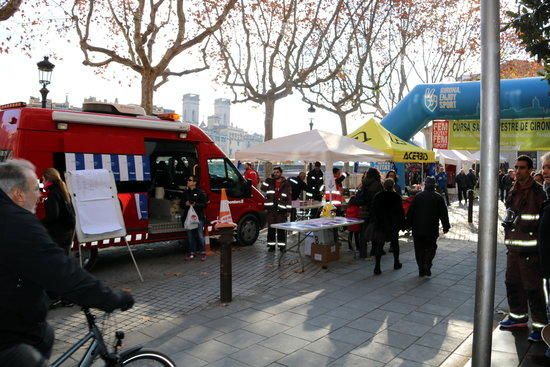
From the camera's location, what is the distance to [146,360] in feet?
10.1

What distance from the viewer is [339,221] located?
898cm

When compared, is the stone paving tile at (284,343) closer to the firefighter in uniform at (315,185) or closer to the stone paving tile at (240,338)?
the stone paving tile at (240,338)

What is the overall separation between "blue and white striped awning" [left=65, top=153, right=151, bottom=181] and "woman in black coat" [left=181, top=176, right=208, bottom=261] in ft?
2.76

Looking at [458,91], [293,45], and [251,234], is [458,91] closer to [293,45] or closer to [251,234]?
[251,234]

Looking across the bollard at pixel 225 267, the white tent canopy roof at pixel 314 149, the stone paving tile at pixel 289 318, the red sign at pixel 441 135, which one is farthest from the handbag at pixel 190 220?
the red sign at pixel 441 135

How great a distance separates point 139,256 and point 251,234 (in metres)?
2.56

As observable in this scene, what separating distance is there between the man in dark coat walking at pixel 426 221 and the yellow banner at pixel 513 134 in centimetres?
411

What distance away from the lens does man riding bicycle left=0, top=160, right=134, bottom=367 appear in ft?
7.27

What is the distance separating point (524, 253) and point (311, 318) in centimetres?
250

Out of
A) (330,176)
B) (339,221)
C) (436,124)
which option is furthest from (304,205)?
(436,124)

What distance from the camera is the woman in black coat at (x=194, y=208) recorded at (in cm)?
905

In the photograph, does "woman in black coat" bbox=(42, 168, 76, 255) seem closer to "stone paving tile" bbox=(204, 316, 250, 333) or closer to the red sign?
"stone paving tile" bbox=(204, 316, 250, 333)

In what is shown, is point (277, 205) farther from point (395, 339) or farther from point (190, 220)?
point (395, 339)

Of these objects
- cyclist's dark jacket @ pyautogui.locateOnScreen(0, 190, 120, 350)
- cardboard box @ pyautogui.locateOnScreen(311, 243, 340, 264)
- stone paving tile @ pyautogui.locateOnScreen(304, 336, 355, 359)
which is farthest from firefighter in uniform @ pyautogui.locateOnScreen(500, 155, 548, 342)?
cyclist's dark jacket @ pyautogui.locateOnScreen(0, 190, 120, 350)
